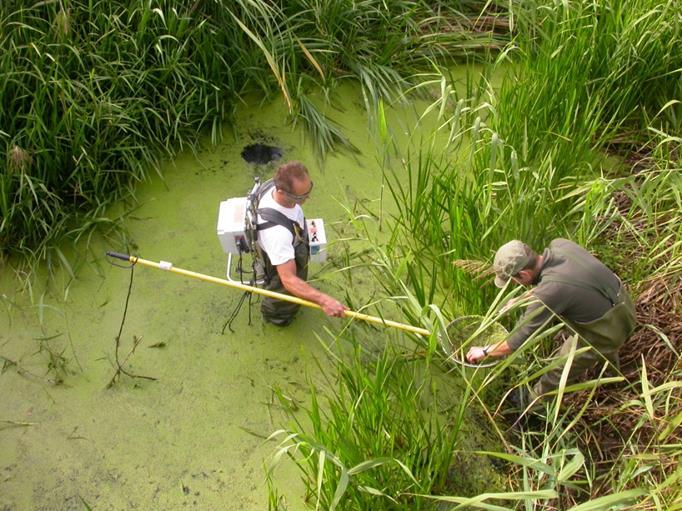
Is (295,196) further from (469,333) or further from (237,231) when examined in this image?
(469,333)

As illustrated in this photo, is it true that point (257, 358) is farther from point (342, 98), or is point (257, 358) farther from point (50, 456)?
point (342, 98)

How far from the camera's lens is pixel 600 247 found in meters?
2.64

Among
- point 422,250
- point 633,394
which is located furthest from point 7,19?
point 633,394

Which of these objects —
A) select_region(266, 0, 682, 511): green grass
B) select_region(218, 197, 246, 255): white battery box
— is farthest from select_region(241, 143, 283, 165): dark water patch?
select_region(218, 197, 246, 255): white battery box

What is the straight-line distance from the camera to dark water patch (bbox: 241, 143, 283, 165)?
122 inches

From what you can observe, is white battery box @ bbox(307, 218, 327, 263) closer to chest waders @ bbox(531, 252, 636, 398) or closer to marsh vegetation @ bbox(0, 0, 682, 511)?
marsh vegetation @ bbox(0, 0, 682, 511)

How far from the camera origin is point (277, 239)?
2191mm

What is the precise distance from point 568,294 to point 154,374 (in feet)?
4.91

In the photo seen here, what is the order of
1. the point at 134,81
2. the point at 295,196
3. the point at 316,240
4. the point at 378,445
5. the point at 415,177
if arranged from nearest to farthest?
the point at 378,445 < the point at 295,196 < the point at 316,240 < the point at 134,81 < the point at 415,177

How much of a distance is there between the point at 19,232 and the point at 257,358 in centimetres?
112

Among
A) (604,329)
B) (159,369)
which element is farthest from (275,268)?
(604,329)

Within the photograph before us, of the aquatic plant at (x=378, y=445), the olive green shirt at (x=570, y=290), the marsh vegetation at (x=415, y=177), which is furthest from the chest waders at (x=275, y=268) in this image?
the olive green shirt at (x=570, y=290)

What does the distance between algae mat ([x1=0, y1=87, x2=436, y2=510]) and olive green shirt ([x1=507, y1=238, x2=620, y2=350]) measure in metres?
0.76

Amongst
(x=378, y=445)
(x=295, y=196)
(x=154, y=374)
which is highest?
(x=295, y=196)
